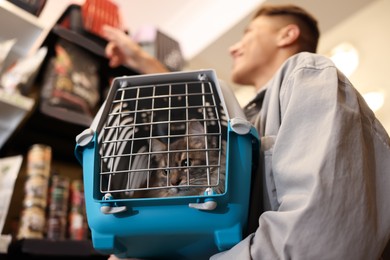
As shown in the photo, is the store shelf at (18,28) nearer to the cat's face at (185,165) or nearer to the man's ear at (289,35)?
the cat's face at (185,165)

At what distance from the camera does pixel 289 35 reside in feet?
4.29

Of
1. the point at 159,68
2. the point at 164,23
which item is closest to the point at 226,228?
the point at 159,68

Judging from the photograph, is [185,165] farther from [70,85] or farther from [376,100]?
[376,100]

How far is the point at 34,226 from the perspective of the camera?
1.23 m

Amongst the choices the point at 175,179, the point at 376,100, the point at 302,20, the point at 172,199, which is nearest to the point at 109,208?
the point at 172,199

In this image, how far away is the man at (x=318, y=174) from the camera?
1.78 ft

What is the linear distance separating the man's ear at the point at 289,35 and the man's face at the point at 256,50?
2cm

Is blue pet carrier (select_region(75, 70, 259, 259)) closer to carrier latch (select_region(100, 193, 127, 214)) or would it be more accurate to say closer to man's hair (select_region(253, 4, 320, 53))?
carrier latch (select_region(100, 193, 127, 214))

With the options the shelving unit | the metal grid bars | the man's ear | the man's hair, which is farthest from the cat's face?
the man's hair

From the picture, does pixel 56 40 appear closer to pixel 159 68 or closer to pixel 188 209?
pixel 159 68

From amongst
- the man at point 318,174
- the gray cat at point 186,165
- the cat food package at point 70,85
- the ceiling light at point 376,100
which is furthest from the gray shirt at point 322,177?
the ceiling light at point 376,100

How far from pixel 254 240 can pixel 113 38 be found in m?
1.15

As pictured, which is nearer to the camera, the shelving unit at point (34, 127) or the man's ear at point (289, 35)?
the shelving unit at point (34, 127)

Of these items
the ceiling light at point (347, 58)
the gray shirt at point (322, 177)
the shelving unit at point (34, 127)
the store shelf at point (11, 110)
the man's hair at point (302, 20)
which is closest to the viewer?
the gray shirt at point (322, 177)
